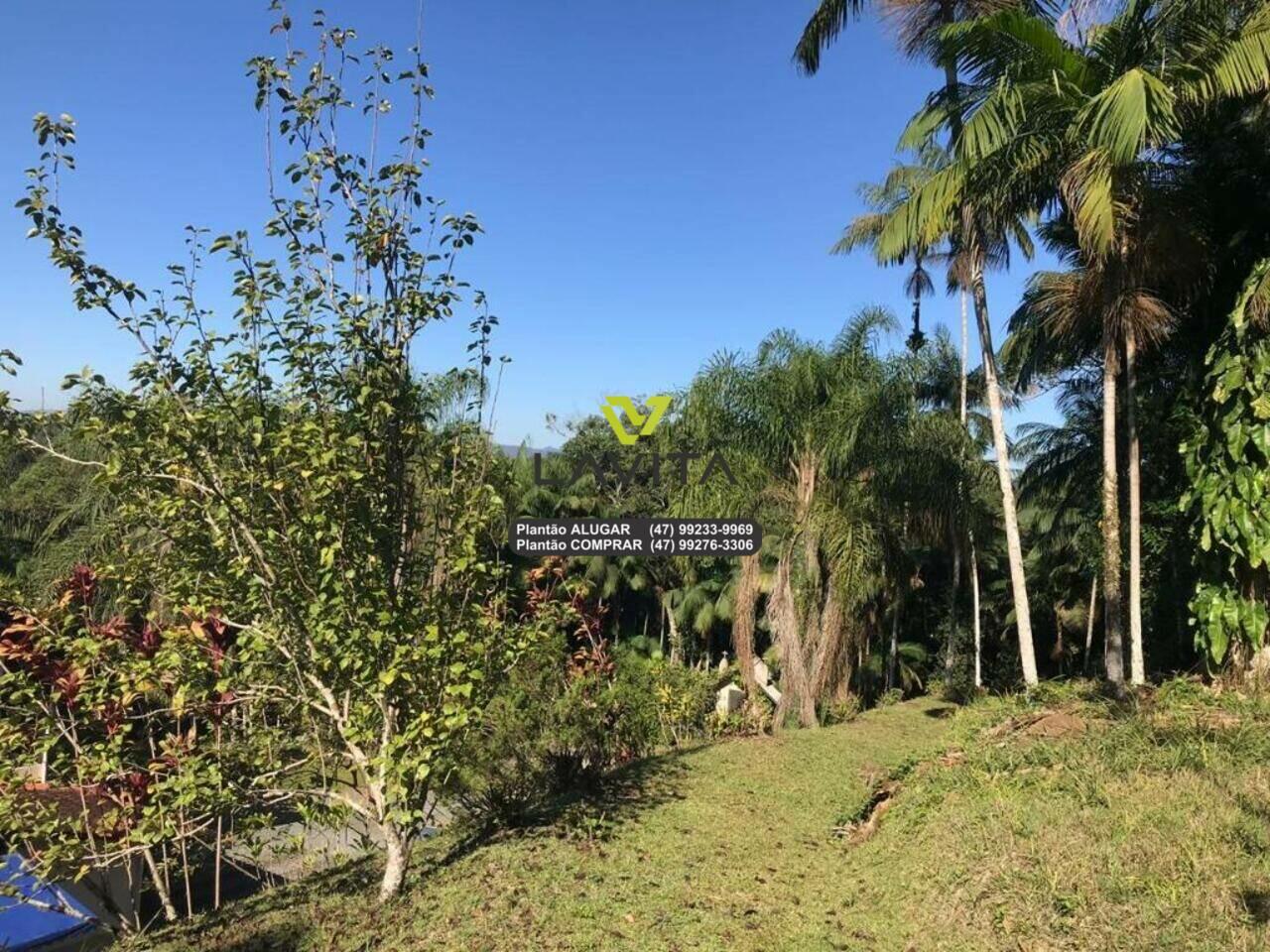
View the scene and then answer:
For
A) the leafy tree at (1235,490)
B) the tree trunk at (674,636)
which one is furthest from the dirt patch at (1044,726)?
the tree trunk at (674,636)

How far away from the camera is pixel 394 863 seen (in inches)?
199

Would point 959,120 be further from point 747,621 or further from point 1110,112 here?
point 747,621

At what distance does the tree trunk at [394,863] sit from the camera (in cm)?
502

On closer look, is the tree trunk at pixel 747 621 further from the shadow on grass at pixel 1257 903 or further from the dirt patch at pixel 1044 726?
the shadow on grass at pixel 1257 903

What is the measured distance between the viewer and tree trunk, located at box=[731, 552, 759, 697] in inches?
471

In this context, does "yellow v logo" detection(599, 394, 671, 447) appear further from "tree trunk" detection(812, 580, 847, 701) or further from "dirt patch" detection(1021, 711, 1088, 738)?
"dirt patch" detection(1021, 711, 1088, 738)

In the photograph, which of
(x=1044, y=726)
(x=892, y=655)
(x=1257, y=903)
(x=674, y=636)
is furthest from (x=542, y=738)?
(x=892, y=655)

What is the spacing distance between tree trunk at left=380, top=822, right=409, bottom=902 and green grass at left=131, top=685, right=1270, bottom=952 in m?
0.11

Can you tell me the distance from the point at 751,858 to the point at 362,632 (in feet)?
11.7

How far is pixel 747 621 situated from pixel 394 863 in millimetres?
7730

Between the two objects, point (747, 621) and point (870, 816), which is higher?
point (747, 621)

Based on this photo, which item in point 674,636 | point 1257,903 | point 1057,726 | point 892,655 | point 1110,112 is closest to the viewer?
point 1257,903

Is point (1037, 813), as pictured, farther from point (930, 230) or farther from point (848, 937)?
point (930, 230)

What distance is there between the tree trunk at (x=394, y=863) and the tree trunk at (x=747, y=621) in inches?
299
